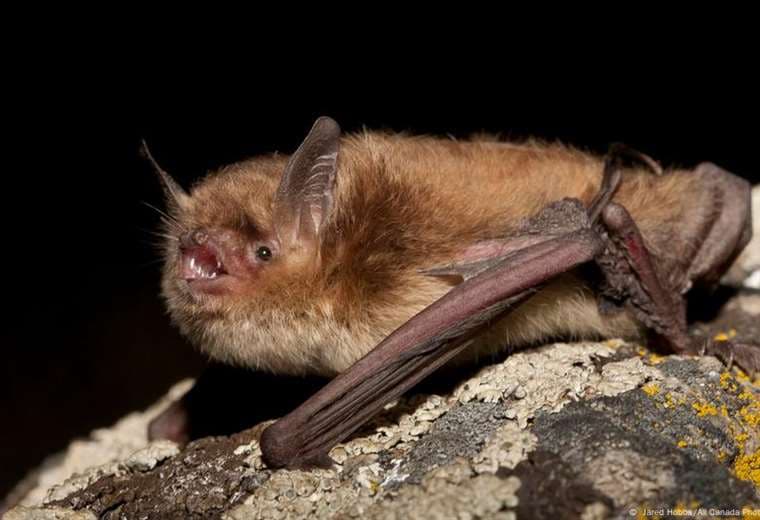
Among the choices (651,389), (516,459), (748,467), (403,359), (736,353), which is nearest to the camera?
(516,459)

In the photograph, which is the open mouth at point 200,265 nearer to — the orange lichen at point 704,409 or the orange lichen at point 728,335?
the orange lichen at point 704,409

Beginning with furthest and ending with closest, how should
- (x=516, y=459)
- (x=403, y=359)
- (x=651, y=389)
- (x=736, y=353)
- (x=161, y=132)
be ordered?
(x=161, y=132) < (x=736, y=353) < (x=403, y=359) < (x=651, y=389) < (x=516, y=459)

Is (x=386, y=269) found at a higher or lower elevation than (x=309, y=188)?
lower

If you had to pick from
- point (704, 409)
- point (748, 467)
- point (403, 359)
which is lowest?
point (748, 467)

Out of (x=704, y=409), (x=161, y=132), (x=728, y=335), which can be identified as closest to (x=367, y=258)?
(x=704, y=409)

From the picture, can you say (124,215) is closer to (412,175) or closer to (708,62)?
(412,175)

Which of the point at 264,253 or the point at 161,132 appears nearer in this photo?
the point at 264,253

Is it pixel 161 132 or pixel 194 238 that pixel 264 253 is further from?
pixel 161 132
